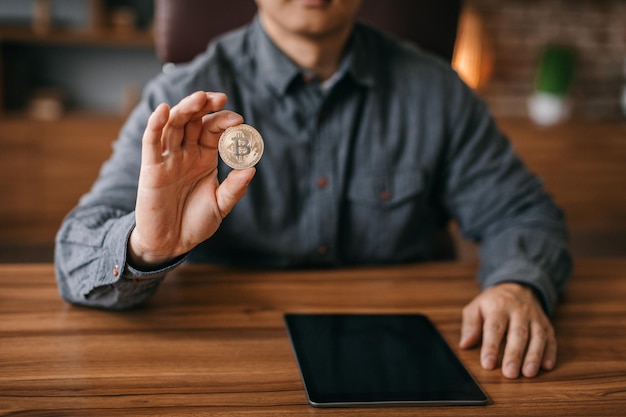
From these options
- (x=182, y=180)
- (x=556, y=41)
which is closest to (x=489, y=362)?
(x=182, y=180)

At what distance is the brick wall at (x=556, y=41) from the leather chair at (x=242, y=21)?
197 centimetres

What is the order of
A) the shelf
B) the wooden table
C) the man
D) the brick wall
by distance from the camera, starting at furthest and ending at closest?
the brick wall < the shelf < the man < the wooden table

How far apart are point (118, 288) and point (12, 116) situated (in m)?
2.17

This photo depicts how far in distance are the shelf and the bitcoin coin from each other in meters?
2.30

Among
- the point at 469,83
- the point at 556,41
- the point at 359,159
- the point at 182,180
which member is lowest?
the point at 469,83

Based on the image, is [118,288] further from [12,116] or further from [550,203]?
[12,116]

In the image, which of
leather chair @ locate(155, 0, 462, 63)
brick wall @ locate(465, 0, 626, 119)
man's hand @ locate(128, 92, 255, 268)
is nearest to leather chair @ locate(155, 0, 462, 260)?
leather chair @ locate(155, 0, 462, 63)

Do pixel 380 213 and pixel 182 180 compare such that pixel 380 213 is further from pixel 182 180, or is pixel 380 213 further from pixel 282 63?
pixel 182 180

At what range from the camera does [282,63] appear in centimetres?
119

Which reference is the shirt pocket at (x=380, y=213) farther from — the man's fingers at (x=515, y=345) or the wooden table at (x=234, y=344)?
the man's fingers at (x=515, y=345)

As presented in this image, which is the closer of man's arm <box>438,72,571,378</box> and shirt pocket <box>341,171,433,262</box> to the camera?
man's arm <box>438,72,571,378</box>

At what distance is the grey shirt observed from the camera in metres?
1.14

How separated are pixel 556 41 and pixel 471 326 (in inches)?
118

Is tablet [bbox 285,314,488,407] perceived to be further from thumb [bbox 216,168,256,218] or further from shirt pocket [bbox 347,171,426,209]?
shirt pocket [bbox 347,171,426,209]
